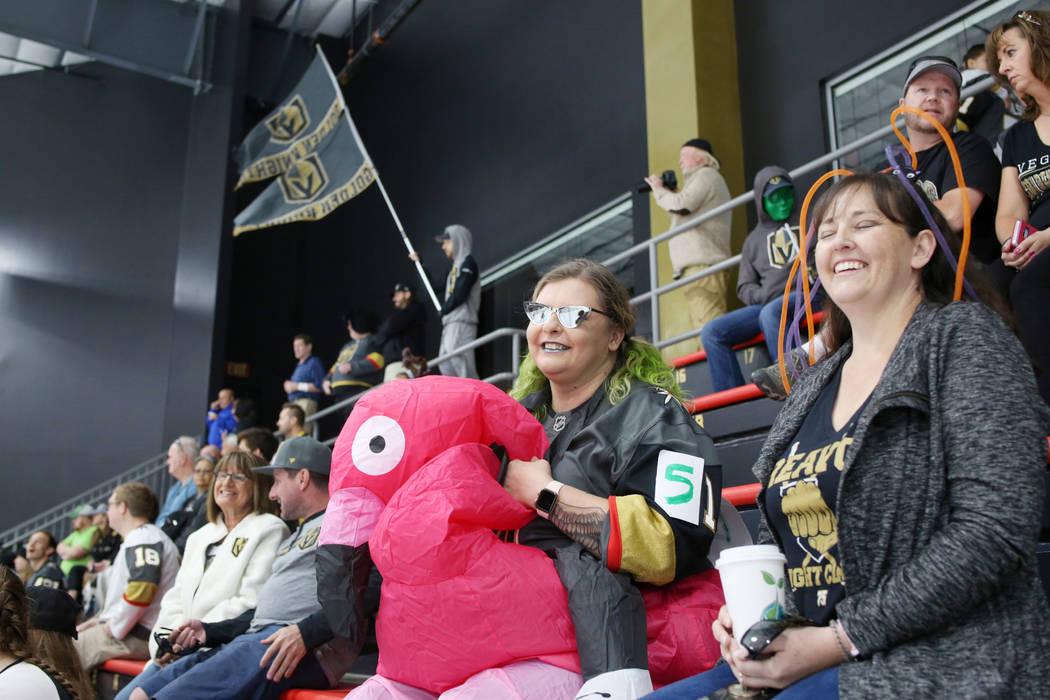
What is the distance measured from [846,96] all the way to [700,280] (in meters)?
1.64

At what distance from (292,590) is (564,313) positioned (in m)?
1.21

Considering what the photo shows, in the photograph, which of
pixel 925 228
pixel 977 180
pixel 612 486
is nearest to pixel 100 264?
pixel 977 180

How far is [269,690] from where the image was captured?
7.55 ft

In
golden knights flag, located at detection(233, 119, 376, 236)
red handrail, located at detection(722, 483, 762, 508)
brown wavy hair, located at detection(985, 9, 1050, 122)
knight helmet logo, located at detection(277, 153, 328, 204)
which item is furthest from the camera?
knight helmet logo, located at detection(277, 153, 328, 204)

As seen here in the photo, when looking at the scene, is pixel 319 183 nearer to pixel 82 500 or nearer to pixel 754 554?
pixel 82 500

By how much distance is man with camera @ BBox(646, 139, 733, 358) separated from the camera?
192 inches

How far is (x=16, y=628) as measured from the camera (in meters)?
2.13

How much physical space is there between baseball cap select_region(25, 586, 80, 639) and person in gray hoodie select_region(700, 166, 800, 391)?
95.4 inches

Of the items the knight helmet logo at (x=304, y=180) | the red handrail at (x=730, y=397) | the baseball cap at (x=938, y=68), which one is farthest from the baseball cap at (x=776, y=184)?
the knight helmet logo at (x=304, y=180)

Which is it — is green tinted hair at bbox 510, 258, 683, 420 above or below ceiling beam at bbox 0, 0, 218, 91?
below

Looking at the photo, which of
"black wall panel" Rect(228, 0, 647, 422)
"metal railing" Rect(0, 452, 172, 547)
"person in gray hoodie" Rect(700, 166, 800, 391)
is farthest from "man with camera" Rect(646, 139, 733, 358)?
"metal railing" Rect(0, 452, 172, 547)

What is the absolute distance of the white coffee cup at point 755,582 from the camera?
110 cm

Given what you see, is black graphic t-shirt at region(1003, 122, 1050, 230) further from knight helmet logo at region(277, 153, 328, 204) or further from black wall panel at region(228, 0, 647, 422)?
knight helmet logo at region(277, 153, 328, 204)

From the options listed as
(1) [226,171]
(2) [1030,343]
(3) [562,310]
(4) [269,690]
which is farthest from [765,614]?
(1) [226,171]
